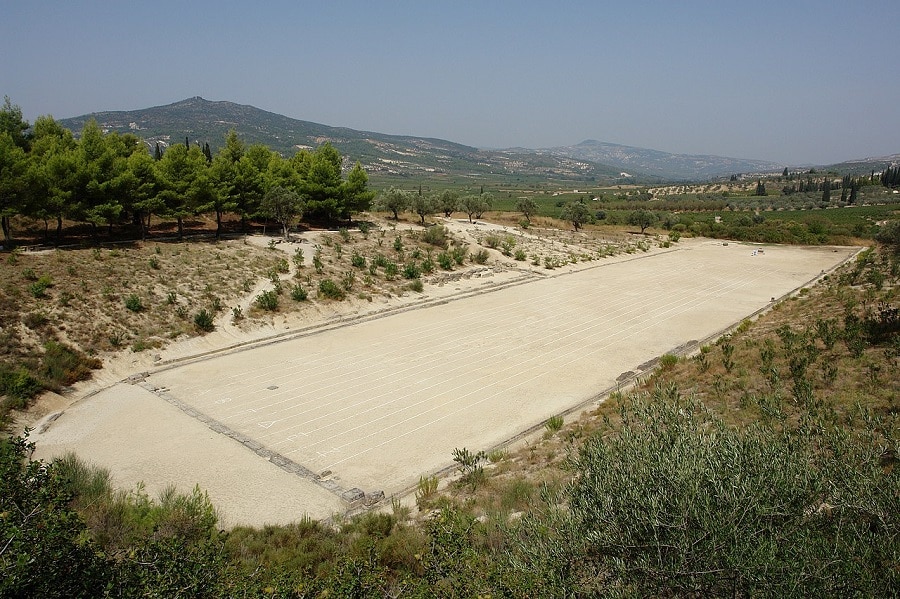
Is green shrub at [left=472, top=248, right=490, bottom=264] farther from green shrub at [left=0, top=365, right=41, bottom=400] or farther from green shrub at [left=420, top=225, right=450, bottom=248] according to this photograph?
green shrub at [left=0, top=365, right=41, bottom=400]

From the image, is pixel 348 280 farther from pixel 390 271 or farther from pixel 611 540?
pixel 611 540

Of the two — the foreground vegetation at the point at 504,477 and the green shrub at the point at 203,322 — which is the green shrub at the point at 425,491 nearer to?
the foreground vegetation at the point at 504,477

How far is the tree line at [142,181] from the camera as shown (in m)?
25.8

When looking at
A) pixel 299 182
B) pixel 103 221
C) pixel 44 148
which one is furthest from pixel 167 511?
pixel 299 182

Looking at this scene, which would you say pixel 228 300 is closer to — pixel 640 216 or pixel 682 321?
pixel 682 321

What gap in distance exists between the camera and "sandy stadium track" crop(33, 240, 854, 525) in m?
12.2

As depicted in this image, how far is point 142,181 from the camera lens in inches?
→ 1189

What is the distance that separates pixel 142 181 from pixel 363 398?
75.6 feet

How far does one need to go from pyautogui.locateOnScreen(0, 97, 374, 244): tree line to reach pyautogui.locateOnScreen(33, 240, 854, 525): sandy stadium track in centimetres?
1415

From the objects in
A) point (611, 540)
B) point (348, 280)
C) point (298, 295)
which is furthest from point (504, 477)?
point (348, 280)

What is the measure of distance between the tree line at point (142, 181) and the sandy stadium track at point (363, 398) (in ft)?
46.4

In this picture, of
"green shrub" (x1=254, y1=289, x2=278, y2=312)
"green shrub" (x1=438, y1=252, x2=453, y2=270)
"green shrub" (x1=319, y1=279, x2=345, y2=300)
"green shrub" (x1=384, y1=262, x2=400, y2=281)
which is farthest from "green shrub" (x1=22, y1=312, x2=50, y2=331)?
"green shrub" (x1=438, y1=252, x2=453, y2=270)

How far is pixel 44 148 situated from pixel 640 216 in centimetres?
6298

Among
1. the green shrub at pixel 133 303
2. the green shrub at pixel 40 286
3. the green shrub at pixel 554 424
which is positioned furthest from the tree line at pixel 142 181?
the green shrub at pixel 554 424
